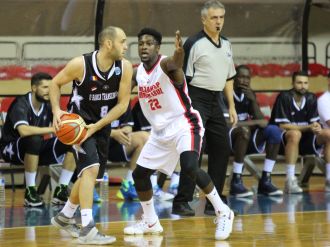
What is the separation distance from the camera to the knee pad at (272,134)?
12203 mm

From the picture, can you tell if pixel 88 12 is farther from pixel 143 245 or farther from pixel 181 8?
pixel 143 245

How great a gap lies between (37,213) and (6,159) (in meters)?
1.44

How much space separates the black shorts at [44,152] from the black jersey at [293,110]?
306 cm

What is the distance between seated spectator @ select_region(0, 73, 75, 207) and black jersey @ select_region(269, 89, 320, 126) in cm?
306

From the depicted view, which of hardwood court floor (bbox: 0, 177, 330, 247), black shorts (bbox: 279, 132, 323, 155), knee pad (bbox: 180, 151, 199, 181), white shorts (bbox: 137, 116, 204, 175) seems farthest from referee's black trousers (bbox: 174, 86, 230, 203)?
black shorts (bbox: 279, 132, 323, 155)

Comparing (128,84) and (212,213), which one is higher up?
(128,84)

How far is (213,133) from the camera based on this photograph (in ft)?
30.8

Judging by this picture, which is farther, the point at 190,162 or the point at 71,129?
the point at 190,162

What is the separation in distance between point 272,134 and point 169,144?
166 inches

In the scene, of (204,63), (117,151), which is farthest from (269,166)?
(204,63)

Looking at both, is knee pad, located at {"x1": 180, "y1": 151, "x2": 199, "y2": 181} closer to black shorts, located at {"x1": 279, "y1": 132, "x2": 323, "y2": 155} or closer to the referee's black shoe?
the referee's black shoe

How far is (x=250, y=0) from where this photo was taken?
560 inches

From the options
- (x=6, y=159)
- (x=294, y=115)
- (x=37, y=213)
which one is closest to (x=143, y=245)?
(x=37, y=213)

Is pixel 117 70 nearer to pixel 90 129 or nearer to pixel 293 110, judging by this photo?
pixel 90 129
